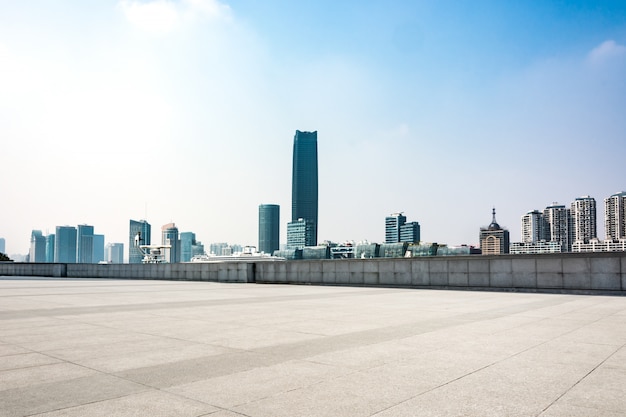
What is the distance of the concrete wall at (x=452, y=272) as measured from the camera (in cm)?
1869

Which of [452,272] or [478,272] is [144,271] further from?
[478,272]

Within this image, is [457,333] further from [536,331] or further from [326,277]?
[326,277]

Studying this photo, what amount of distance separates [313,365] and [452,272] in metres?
17.4

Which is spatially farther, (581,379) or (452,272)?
(452,272)

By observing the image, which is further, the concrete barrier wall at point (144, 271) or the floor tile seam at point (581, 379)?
the concrete barrier wall at point (144, 271)

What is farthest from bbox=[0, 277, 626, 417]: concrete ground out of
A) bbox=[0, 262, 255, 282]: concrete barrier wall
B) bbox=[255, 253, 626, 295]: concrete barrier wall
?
bbox=[0, 262, 255, 282]: concrete barrier wall

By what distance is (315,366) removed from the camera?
20.0ft

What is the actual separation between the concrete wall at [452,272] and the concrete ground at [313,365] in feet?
25.6

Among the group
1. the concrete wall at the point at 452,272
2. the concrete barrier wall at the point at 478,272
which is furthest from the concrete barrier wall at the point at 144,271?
the concrete barrier wall at the point at 478,272

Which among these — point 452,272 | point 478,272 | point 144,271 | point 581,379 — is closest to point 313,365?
point 581,379

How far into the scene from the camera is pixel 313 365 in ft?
20.2

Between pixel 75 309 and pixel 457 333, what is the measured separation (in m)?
10.1

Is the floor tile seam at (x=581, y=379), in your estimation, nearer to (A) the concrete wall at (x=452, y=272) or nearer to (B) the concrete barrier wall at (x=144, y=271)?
(A) the concrete wall at (x=452, y=272)

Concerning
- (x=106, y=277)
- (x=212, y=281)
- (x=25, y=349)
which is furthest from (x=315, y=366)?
(x=106, y=277)
